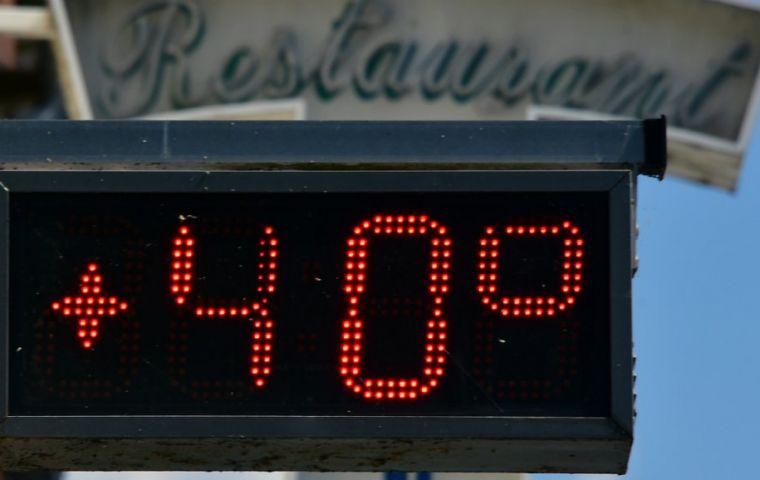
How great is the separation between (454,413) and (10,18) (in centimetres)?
Result: 1646

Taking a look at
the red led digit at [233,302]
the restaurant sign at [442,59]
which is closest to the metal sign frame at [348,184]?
the red led digit at [233,302]

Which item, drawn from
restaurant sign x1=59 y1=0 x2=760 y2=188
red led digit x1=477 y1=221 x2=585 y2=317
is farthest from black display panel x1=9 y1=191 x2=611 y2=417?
restaurant sign x1=59 y1=0 x2=760 y2=188

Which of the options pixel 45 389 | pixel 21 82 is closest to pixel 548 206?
pixel 45 389

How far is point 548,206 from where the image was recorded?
5.11 metres

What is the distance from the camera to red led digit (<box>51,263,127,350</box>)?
517cm

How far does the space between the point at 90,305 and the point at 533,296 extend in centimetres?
100

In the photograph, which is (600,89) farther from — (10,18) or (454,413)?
(454,413)

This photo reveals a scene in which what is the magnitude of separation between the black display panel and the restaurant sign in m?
15.3

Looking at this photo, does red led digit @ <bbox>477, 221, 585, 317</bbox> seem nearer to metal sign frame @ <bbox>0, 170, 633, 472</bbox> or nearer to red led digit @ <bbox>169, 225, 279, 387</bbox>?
metal sign frame @ <bbox>0, 170, 633, 472</bbox>

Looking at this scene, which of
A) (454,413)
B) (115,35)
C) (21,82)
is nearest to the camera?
(454,413)

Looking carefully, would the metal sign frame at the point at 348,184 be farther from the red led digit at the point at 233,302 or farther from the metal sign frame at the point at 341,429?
the red led digit at the point at 233,302

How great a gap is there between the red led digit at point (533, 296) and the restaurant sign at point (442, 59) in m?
15.4

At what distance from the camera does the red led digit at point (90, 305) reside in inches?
203

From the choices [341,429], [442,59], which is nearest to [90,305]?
[341,429]
